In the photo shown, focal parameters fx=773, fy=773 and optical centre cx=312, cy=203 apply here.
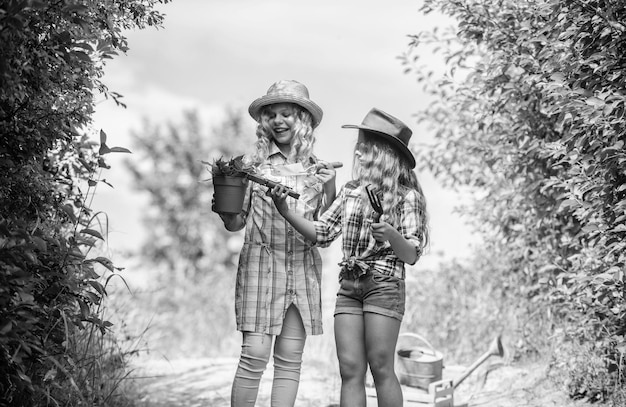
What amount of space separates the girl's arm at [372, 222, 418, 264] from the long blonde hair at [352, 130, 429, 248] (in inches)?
5.9

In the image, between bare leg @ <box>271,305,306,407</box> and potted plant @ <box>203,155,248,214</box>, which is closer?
potted plant @ <box>203,155,248,214</box>

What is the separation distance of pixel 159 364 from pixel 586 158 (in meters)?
4.36

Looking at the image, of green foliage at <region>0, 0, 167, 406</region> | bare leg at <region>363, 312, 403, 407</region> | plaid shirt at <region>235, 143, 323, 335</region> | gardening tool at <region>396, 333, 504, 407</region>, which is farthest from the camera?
gardening tool at <region>396, 333, 504, 407</region>

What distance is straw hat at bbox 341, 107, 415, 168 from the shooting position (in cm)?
376

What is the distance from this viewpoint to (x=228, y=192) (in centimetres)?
355

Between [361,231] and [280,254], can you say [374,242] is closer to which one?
[361,231]

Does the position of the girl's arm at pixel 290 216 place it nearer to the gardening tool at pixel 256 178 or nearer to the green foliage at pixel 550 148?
the gardening tool at pixel 256 178

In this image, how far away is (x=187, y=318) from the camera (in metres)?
13.7

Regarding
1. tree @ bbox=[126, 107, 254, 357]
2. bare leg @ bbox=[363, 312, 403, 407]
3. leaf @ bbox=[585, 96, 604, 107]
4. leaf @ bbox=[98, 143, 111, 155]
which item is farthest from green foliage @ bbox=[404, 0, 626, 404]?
tree @ bbox=[126, 107, 254, 357]

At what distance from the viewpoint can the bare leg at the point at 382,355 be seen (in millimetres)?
3564

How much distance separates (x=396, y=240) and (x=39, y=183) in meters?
1.54

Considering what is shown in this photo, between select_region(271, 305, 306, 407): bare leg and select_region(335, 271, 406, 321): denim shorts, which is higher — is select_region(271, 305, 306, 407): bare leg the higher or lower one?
the lower one

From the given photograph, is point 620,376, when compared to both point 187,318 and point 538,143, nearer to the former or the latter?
point 538,143

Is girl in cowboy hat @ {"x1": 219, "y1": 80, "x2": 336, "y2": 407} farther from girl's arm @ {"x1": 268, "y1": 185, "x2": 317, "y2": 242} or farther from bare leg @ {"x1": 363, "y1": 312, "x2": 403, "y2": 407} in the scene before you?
bare leg @ {"x1": 363, "y1": 312, "x2": 403, "y2": 407}
